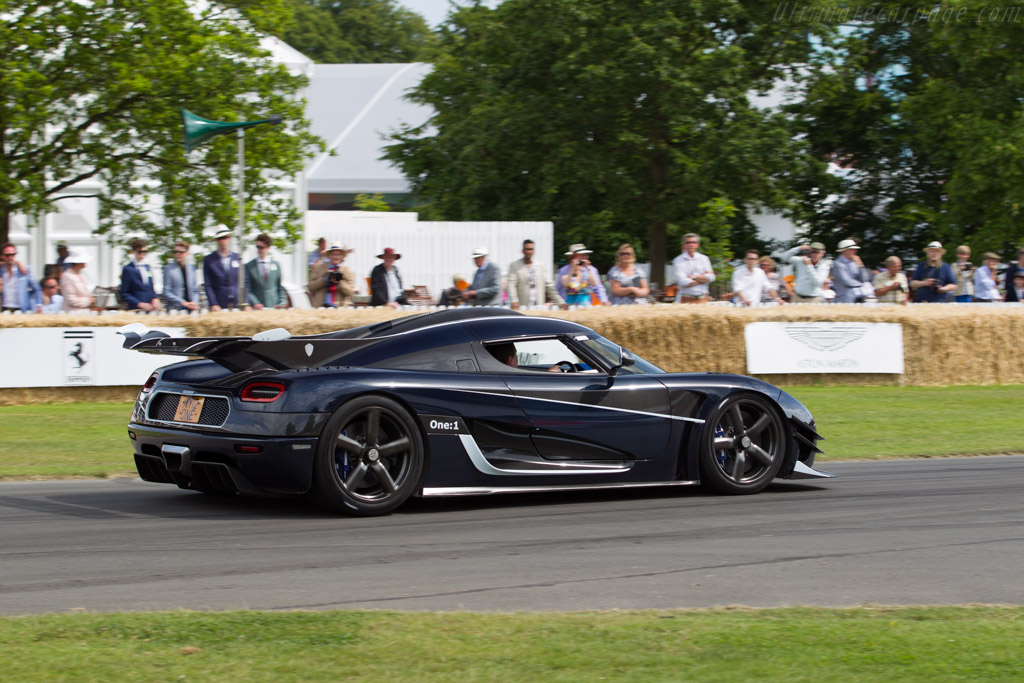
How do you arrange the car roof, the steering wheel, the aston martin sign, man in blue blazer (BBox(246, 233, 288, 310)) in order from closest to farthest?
1. the car roof
2. the steering wheel
3. man in blue blazer (BBox(246, 233, 288, 310))
4. the aston martin sign

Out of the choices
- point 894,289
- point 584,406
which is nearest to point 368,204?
point 894,289

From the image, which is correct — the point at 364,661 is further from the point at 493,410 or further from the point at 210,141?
the point at 210,141

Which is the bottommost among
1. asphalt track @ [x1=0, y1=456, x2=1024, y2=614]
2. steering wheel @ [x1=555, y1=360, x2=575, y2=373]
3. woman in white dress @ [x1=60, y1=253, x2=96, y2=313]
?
asphalt track @ [x1=0, y1=456, x2=1024, y2=614]

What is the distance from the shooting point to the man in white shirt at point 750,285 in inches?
683

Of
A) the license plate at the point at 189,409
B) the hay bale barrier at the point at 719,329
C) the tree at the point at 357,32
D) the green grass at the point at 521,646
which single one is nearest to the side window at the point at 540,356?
the license plate at the point at 189,409

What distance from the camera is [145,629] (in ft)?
15.0

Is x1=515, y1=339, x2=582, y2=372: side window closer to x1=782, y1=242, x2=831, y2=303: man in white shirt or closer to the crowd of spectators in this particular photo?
the crowd of spectators

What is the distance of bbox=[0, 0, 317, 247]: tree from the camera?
837 inches

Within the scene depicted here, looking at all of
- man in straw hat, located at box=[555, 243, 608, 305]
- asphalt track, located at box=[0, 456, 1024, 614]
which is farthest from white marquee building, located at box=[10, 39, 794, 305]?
asphalt track, located at box=[0, 456, 1024, 614]

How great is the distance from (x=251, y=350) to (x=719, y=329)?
33.4 feet

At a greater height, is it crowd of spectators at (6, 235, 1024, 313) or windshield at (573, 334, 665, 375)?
crowd of spectators at (6, 235, 1024, 313)

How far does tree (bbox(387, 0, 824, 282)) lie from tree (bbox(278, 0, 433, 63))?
4695 centimetres

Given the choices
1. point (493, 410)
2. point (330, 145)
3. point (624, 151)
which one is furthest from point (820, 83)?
point (493, 410)

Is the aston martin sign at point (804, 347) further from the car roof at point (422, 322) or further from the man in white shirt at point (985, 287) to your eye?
the car roof at point (422, 322)
